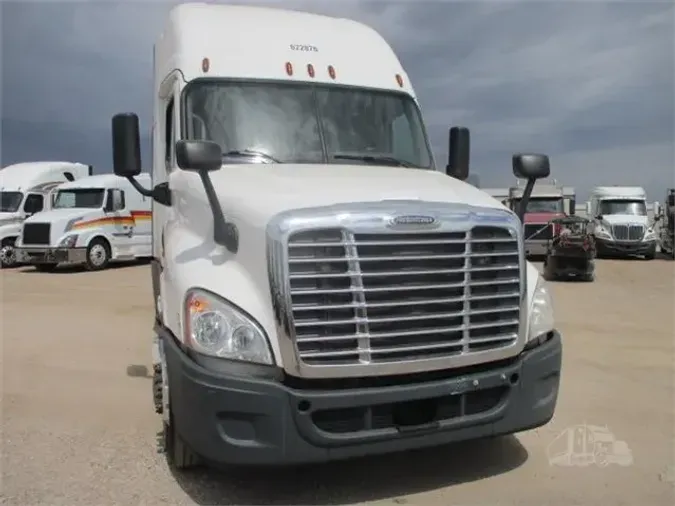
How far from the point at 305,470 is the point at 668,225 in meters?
24.7

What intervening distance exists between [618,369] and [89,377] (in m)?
5.38

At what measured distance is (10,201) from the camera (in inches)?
820

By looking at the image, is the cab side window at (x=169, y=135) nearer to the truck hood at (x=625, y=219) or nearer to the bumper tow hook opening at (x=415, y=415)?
the bumper tow hook opening at (x=415, y=415)

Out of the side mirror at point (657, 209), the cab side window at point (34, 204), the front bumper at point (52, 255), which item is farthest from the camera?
the side mirror at point (657, 209)

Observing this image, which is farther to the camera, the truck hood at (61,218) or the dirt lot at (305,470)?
the truck hood at (61,218)

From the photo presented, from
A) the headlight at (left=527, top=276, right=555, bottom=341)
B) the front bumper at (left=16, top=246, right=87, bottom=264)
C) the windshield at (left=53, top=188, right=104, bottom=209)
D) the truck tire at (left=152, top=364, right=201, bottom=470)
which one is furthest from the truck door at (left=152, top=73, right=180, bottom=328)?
the windshield at (left=53, top=188, right=104, bottom=209)

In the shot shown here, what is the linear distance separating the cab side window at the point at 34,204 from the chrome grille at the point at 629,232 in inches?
754

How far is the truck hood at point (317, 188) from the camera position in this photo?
364 centimetres

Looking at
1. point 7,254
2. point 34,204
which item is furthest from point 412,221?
point 34,204

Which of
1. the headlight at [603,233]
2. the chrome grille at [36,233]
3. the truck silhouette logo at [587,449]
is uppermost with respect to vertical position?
the chrome grille at [36,233]

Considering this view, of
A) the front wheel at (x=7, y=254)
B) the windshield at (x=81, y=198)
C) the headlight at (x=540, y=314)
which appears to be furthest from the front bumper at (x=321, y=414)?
the front wheel at (x=7, y=254)

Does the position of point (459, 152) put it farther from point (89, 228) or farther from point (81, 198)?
point (81, 198)

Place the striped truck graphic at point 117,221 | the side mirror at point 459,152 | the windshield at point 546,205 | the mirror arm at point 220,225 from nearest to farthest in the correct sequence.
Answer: the mirror arm at point 220,225, the side mirror at point 459,152, the striped truck graphic at point 117,221, the windshield at point 546,205

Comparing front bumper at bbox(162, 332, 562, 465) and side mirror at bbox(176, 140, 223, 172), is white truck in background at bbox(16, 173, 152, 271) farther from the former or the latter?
front bumper at bbox(162, 332, 562, 465)
